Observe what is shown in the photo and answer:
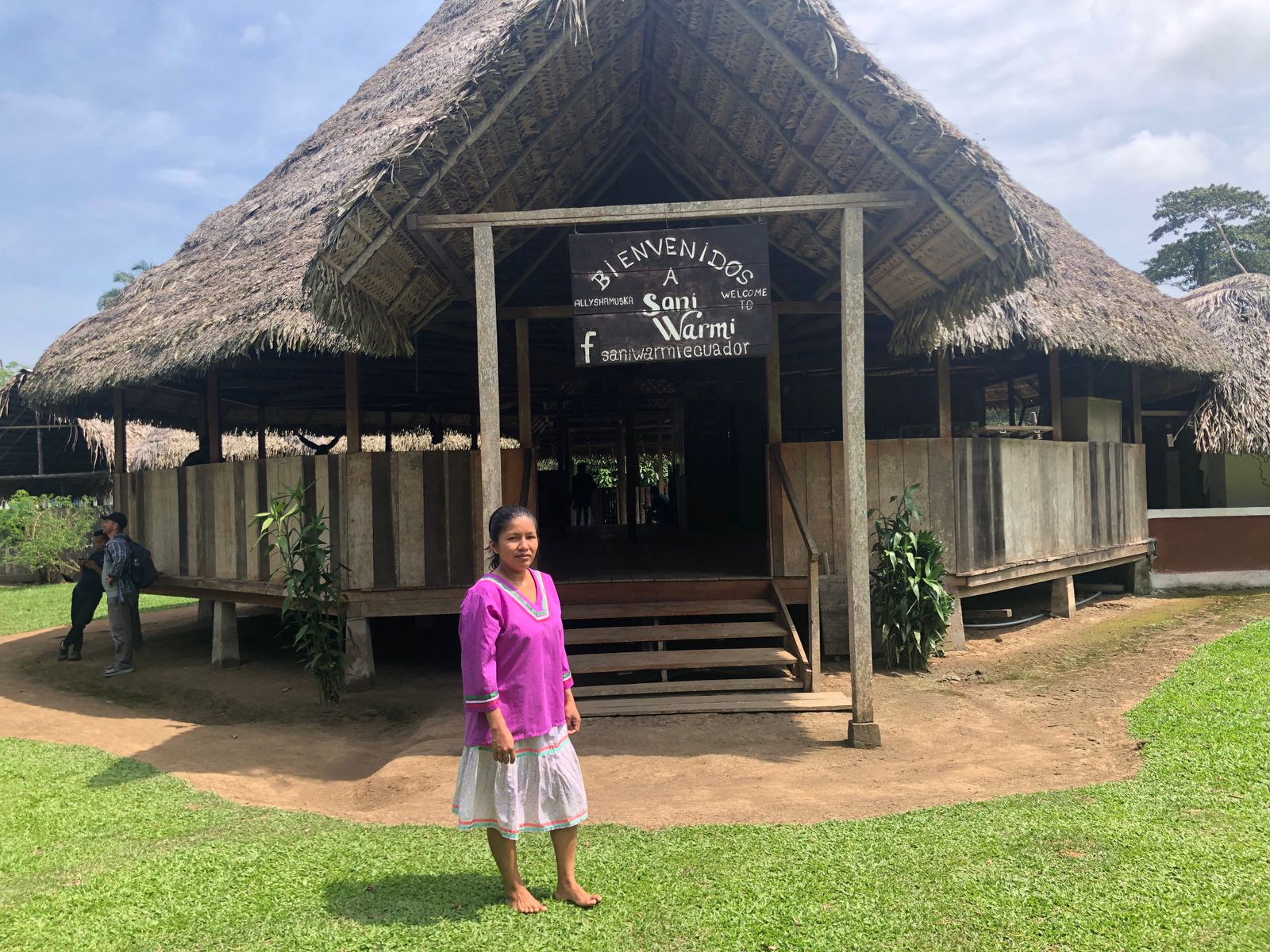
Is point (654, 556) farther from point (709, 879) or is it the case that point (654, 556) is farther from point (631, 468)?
point (709, 879)

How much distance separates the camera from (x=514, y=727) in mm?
2811

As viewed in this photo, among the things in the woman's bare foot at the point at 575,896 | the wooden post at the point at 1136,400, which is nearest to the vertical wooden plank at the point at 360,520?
the woman's bare foot at the point at 575,896

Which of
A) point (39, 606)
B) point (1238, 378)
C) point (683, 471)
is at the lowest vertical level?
point (39, 606)

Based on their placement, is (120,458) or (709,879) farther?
(120,458)

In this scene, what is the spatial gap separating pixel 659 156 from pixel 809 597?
3.60m

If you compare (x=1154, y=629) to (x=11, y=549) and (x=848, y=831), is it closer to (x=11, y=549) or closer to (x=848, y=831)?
(x=848, y=831)

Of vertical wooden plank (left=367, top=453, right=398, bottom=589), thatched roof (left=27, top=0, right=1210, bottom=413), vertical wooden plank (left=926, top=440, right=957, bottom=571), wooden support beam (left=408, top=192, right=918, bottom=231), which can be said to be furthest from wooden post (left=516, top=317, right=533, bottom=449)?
vertical wooden plank (left=926, top=440, right=957, bottom=571)

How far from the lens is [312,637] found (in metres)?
6.74

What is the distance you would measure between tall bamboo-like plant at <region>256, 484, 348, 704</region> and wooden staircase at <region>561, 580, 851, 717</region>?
1.86 metres

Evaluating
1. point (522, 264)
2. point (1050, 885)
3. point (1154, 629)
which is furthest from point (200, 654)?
point (1154, 629)

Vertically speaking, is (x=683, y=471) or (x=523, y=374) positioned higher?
(x=523, y=374)

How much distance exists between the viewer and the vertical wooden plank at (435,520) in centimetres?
706

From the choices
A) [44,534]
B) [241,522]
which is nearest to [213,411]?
[241,522]

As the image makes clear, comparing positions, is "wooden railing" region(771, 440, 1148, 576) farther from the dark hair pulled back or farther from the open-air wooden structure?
the dark hair pulled back
